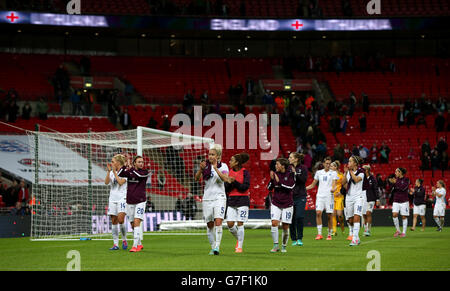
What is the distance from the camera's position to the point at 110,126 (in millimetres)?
37812

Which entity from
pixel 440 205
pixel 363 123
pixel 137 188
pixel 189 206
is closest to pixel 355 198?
pixel 137 188

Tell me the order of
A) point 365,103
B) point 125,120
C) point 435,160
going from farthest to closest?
point 365,103
point 125,120
point 435,160

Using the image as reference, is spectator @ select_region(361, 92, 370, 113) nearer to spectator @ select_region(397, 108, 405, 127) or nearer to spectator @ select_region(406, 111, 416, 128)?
spectator @ select_region(397, 108, 405, 127)

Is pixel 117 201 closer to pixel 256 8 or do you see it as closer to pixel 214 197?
pixel 214 197

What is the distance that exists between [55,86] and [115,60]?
686 centimetres

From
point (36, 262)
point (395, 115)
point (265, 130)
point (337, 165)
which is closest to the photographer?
point (36, 262)

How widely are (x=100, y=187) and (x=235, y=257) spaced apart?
1336 cm

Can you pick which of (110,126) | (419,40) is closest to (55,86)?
(110,126)

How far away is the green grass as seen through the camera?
1180 centimetres

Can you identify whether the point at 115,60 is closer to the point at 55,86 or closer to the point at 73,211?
the point at 55,86

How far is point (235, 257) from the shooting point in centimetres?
1366

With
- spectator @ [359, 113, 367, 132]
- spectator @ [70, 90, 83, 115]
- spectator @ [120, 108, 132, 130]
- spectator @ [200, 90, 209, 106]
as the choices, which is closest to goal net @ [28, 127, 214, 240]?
spectator @ [120, 108, 132, 130]

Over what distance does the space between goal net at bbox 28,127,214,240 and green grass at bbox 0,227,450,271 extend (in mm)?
5175

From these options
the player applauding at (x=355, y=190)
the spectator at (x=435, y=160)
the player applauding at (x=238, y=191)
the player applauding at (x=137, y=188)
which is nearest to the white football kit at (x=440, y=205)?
the spectator at (x=435, y=160)
